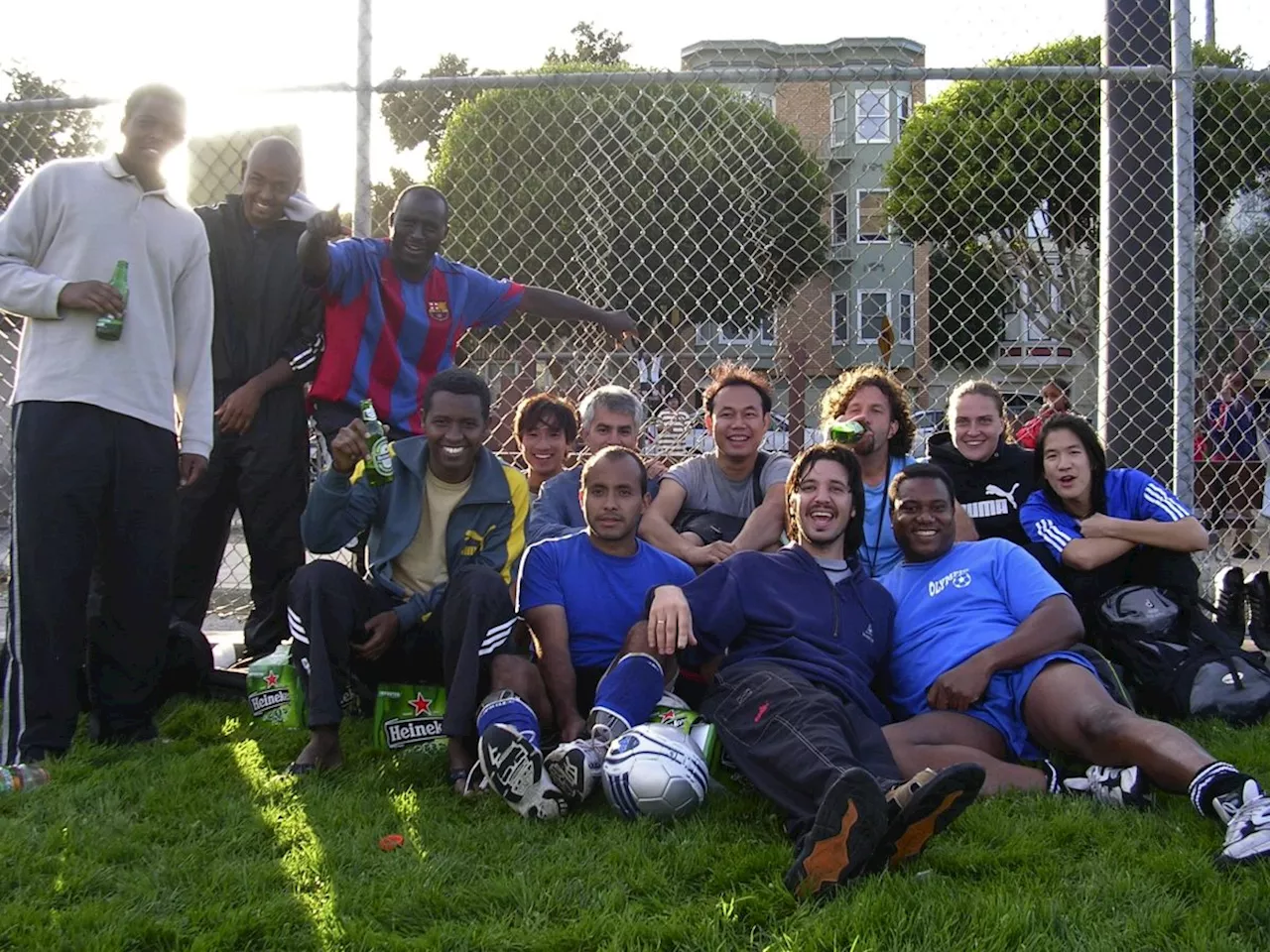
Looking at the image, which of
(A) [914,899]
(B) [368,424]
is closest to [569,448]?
(B) [368,424]

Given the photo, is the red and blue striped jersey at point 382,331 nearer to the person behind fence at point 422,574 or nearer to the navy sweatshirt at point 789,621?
the person behind fence at point 422,574

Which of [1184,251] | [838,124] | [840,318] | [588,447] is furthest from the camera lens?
[840,318]

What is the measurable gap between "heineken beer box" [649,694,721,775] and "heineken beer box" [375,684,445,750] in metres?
0.84

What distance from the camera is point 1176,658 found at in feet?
14.6

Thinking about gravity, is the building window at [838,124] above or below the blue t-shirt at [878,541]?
above

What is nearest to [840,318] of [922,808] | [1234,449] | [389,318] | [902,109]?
[902,109]

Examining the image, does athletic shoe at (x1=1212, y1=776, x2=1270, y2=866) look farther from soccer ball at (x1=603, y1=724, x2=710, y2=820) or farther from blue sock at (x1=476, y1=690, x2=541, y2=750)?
blue sock at (x1=476, y1=690, x2=541, y2=750)

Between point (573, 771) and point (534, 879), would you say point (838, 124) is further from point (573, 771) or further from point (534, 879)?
point (534, 879)

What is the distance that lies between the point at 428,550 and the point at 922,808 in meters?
2.17

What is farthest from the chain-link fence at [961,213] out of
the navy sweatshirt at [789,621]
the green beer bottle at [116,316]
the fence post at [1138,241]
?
the navy sweatshirt at [789,621]

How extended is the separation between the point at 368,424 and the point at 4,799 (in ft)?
5.27

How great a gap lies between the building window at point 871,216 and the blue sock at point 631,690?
687 centimetres

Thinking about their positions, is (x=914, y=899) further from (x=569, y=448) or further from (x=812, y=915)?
(x=569, y=448)

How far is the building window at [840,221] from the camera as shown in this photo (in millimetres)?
11141
